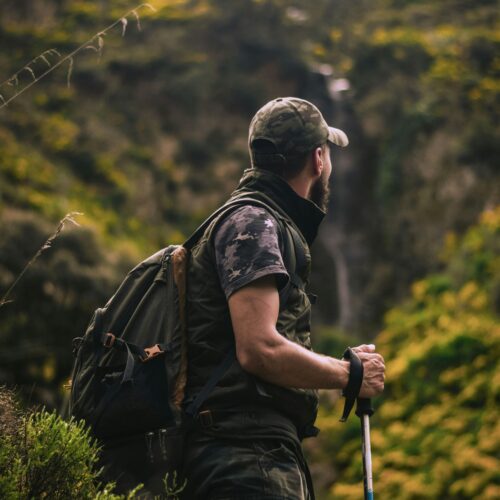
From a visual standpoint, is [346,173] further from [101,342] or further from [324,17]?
[101,342]

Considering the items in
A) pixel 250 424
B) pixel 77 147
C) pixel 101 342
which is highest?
pixel 101 342

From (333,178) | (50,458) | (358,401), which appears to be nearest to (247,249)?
(358,401)

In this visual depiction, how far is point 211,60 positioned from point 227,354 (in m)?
18.0

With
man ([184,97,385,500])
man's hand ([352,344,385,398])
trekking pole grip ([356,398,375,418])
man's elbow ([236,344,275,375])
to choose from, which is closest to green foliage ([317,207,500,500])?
trekking pole grip ([356,398,375,418])

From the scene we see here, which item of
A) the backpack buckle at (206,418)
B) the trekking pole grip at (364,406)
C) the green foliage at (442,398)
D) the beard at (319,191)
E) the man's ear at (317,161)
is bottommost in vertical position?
the green foliage at (442,398)

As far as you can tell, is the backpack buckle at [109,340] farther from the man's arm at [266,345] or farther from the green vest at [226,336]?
the man's arm at [266,345]

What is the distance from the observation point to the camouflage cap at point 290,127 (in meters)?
2.99

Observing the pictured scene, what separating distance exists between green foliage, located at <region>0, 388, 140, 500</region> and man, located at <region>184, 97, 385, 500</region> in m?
0.35

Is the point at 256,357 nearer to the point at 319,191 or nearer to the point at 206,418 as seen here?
the point at 206,418

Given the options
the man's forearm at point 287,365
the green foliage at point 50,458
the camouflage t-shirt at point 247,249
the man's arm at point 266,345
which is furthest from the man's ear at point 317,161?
the green foliage at point 50,458

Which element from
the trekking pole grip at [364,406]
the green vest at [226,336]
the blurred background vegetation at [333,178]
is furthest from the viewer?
the blurred background vegetation at [333,178]

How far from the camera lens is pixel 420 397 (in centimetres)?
1088

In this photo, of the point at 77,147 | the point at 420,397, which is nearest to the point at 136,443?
the point at 420,397

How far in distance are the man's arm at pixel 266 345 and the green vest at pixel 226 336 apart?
8cm
